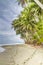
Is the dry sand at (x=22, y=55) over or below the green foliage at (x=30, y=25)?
below

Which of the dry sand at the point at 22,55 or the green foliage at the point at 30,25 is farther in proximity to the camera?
the green foliage at the point at 30,25

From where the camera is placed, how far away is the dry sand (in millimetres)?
3598

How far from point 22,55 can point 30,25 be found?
92 cm

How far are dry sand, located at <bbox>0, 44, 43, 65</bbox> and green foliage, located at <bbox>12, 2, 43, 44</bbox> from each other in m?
0.27

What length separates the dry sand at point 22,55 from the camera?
360 cm

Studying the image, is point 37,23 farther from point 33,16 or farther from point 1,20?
point 1,20

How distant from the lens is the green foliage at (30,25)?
4.51 meters

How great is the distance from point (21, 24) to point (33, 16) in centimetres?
36

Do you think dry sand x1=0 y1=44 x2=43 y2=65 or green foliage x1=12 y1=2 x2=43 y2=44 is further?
green foliage x1=12 y1=2 x2=43 y2=44

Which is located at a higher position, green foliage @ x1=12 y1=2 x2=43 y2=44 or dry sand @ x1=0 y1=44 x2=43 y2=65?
green foliage @ x1=12 y1=2 x2=43 y2=44

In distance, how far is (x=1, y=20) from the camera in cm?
417

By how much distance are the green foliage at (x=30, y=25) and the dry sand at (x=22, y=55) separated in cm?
27

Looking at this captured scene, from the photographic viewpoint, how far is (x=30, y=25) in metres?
4.52

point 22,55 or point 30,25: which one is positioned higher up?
point 30,25
